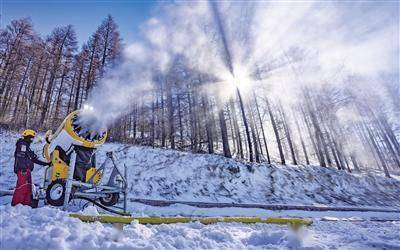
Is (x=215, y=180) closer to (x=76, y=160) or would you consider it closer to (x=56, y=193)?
(x=76, y=160)

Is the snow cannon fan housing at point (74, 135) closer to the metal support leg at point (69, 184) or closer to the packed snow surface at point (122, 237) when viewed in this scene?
the metal support leg at point (69, 184)

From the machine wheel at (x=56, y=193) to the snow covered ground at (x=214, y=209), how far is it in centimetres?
125

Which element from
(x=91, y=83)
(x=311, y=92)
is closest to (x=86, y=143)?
(x=91, y=83)

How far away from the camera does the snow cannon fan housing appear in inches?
273

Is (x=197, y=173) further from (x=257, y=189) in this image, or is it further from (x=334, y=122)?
(x=334, y=122)

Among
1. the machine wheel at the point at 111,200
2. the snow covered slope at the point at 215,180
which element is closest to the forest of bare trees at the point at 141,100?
the snow covered slope at the point at 215,180

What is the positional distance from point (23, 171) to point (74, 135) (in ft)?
5.00

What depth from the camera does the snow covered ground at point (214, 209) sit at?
3.33 metres

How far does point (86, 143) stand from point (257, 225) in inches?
210

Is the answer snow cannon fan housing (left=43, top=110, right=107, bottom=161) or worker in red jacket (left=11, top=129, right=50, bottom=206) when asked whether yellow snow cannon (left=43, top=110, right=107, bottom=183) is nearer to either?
snow cannon fan housing (left=43, top=110, right=107, bottom=161)

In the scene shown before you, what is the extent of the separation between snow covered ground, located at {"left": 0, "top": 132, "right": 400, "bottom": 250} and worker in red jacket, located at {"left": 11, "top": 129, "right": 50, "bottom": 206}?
6.30ft

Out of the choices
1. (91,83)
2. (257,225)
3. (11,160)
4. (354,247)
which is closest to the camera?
(354,247)

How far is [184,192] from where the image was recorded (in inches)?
503

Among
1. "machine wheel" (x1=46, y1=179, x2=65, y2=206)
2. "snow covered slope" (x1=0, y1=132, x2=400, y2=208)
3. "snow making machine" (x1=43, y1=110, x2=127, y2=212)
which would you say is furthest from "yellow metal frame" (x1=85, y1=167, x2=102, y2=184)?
"snow covered slope" (x1=0, y1=132, x2=400, y2=208)
